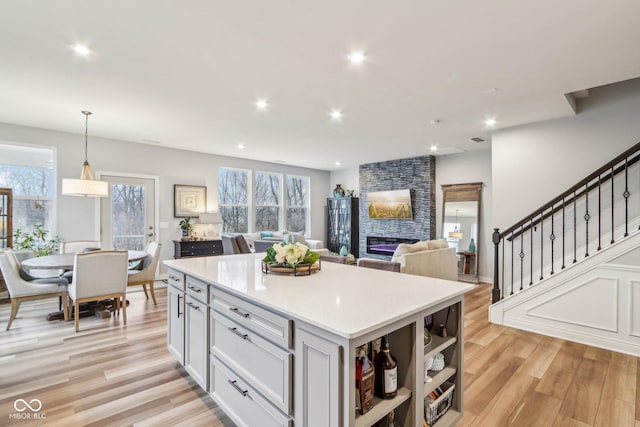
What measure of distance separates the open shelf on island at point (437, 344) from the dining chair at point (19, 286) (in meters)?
4.18

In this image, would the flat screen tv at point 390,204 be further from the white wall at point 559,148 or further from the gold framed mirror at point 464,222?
the white wall at point 559,148

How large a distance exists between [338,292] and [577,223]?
12.7 ft

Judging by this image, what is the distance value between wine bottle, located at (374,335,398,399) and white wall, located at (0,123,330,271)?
5734mm

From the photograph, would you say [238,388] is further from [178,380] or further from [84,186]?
[84,186]

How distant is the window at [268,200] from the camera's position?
7.84 m

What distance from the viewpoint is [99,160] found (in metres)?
5.38

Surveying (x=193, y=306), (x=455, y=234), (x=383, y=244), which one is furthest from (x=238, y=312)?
(x=383, y=244)

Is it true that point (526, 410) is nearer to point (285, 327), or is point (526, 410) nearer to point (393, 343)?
point (393, 343)

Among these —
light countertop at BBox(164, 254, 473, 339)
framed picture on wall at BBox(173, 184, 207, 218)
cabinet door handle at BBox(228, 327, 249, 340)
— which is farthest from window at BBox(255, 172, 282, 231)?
cabinet door handle at BBox(228, 327, 249, 340)

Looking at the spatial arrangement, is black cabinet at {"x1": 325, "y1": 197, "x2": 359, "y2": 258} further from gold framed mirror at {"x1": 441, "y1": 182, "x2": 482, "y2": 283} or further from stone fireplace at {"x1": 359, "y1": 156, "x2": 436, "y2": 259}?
gold framed mirror at {"x1": 441, "y1": 182, "x2": 482, "y2": 283}

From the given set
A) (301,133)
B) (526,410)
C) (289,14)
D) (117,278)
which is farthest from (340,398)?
(301,133)

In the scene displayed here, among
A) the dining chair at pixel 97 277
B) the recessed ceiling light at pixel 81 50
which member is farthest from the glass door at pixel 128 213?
the recessed ceiling light at pixel 81 50

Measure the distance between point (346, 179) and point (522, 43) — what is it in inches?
265

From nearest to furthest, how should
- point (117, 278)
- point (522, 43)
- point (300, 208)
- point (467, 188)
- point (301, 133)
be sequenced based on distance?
point (522, 43)
point (117, 278)
point (301, 133)
point (467, 188)
point (300, 208)
